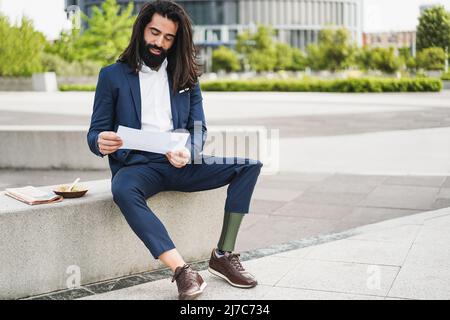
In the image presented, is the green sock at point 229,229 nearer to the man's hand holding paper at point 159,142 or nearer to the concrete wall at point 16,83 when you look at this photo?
the man's hand holding paper at point 159,142

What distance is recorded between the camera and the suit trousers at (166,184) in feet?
13.5

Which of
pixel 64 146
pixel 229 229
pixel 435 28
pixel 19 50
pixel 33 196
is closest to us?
pixel 33 196

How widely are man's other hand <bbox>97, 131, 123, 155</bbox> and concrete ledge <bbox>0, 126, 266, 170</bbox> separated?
5488 mm

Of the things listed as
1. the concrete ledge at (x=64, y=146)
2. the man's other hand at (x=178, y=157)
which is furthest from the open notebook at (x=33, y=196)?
the concrete ledge at (x=64, y=146)

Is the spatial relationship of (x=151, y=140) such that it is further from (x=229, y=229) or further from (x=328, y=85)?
(x=328, y=85)

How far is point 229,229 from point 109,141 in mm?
1009

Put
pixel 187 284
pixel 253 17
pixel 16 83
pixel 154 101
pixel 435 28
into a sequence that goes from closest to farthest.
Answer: pixel 187 284 < pixel 154 101 < pixel 16 83 < pixel 435 28 < pixel 253 17

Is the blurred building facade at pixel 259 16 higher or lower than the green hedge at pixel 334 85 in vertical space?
higher

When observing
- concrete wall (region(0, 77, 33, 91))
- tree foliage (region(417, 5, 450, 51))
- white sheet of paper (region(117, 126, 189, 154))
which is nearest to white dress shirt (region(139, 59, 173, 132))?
white sheet of paper (region(117, 126, 189, 154))

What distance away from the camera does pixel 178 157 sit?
4.30 meters

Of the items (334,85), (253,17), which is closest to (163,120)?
(334,85)

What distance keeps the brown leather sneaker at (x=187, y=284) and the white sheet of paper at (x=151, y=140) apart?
80 centimetres

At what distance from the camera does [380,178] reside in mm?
9234

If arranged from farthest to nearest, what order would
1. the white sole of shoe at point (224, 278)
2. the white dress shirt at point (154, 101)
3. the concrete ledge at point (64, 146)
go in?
the concrete ledge at point (64, 146) → the white dress shirt at point (154, 101) → the white sole of shoe at point (224, 278)
